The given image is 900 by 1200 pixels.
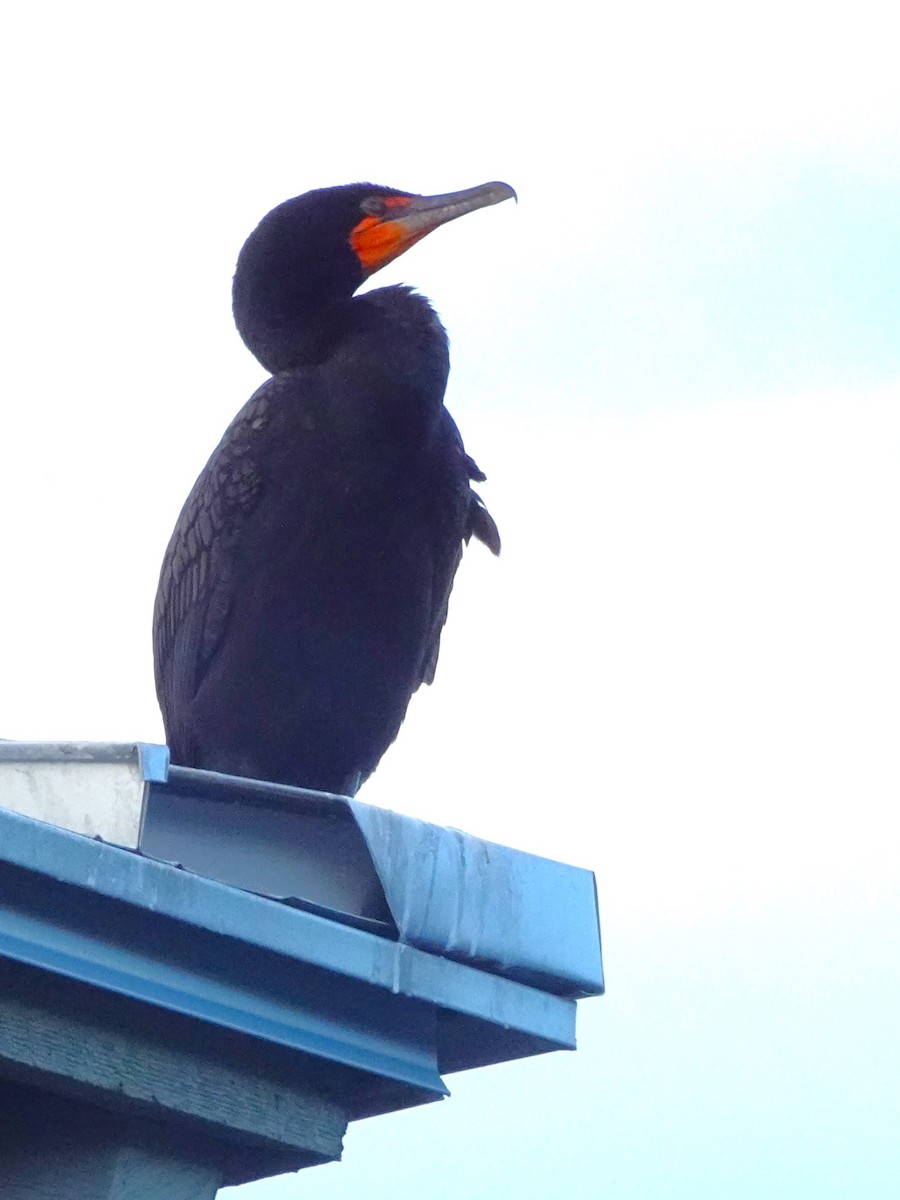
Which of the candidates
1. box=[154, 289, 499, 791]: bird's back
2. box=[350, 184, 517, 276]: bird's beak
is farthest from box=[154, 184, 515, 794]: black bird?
box=[350, 184, 517, 276]: bird's beak

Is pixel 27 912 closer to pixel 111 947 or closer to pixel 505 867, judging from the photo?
pixel 111 947

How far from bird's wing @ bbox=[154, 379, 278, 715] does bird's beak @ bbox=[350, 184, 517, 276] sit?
1.83 ft

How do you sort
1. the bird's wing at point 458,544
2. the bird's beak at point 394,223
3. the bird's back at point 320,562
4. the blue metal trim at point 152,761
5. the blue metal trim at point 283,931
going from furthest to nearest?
the bird's beak at point 394,223, the bird's wing at point 458,544, the bird's back at point 320,562, the blue metal trim at point 152,761, the blue metal trim at point 283,931

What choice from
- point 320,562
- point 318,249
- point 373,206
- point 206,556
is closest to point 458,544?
point 320,562

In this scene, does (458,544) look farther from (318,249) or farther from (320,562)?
(318,249)

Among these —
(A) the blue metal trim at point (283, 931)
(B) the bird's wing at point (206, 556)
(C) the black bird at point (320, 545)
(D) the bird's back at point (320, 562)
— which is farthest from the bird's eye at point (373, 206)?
(A) the blue metal trim at point (283, 931)

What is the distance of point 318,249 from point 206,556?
87 centimetres

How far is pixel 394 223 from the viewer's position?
4.32 m

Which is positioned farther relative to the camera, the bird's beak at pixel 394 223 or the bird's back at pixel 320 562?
the bird's beak at pixel 394 223

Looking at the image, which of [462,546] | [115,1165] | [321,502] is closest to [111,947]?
[115,1165]

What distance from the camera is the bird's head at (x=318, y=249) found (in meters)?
4.08

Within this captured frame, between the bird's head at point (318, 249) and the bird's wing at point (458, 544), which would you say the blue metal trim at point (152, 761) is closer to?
the bird's wing at point (458, 544)

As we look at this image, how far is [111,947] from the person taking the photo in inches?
67.0

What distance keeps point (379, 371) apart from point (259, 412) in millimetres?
296
